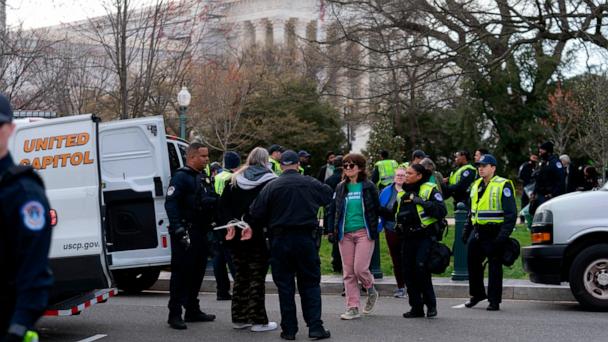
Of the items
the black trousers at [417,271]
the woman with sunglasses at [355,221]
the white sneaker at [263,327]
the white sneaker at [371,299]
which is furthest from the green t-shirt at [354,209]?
the white sneaker at [263,327]

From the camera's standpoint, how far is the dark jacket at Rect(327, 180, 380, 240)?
10172 millimetres

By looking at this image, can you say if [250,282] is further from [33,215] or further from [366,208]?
Answer: [33,215]

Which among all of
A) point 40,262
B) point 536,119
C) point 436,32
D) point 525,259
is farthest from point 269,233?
point 536,119

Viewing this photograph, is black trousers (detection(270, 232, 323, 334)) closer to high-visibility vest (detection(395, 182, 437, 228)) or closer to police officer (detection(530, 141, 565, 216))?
high-visibility vest (detection(395, 182, 437, 228))

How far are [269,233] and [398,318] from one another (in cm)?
199

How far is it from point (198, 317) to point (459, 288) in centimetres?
394

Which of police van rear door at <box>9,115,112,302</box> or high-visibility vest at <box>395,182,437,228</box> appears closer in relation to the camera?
police van rear door at <box>9,115,112,302</box>

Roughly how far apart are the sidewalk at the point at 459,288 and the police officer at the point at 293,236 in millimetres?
3864

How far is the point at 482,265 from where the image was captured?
11.1 meters

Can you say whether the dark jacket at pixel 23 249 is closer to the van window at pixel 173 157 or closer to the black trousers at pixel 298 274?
the black trousers at pixel 298 274

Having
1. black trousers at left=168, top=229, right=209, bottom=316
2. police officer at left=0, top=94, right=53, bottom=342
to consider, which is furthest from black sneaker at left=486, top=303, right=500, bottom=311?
police officer at left=0, top=94, right=53, bottom=342

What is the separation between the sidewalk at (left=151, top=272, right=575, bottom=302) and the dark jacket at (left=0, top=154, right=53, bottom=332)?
919cm

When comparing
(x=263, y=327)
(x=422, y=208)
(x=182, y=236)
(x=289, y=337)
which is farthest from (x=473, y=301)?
(x=182, y=236)

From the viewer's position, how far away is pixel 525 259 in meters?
11.2
